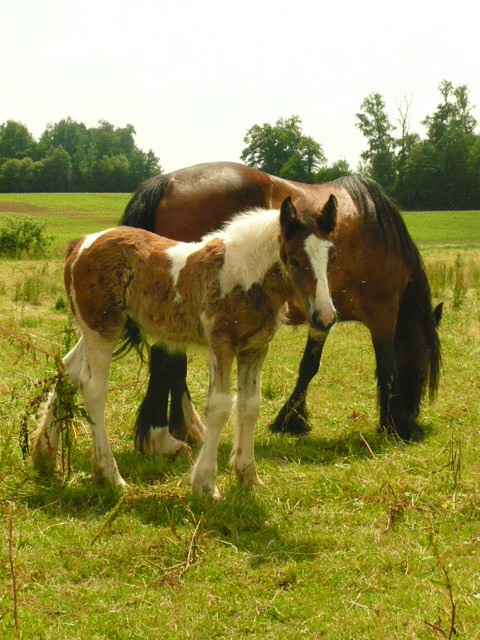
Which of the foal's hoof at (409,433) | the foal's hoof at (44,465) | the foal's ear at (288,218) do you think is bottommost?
the foal's hoof at (409,433)

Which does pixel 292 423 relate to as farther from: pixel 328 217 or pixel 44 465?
pixel 328 217

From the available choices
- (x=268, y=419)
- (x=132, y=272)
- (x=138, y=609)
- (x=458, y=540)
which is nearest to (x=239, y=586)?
(x=138, y=609)

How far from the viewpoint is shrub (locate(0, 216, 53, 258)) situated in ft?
59.3

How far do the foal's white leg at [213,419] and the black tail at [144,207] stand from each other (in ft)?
6.34

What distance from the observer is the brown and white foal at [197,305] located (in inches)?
181

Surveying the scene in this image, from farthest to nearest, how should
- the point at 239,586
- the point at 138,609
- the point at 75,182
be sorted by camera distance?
the point at 75,182 < the point at 239,586 < the point at 138,609

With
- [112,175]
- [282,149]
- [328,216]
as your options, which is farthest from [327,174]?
[112,175]

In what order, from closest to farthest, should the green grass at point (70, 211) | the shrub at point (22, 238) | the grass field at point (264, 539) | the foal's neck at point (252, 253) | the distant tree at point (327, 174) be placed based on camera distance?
the grass field at point (264, 539)
the foal's neck at point (252, 253)
the shrub at point (22, 238)
the distant tree at point (327, 174)
the green grass at point (70, 211)

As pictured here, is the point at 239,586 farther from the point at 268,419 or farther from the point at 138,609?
the point at 268,419

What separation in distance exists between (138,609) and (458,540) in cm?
198

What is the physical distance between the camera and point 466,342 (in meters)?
9.94

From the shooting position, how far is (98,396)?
493cm

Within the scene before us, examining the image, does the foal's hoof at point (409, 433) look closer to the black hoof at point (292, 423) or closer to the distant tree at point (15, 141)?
the black hoof at point (292, 423)

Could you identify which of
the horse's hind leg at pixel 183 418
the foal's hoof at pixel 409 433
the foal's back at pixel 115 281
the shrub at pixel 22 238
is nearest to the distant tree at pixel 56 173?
the shrub at pixel 22 238
